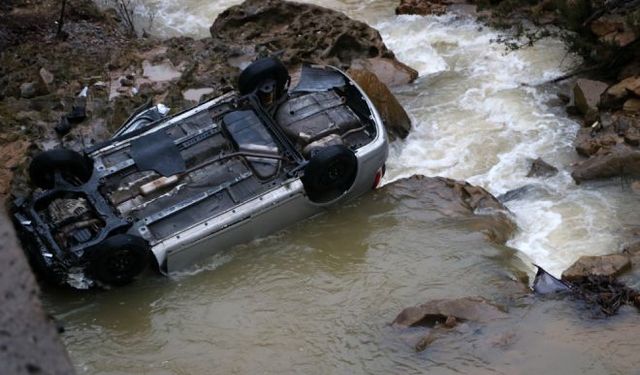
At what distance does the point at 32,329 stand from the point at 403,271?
6120 mm

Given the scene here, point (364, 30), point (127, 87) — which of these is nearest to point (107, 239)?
point (127, 87)

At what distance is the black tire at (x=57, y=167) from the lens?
678cm

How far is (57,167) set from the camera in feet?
22.3

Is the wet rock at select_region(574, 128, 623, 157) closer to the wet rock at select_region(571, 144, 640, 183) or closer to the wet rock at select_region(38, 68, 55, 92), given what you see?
the wet rock at select_region(571, 144, 640, 183)

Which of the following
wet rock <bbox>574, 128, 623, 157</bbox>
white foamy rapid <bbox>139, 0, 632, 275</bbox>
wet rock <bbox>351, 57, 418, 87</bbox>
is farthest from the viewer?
wet rock <bbox>351, 57, 418, 87</bbox>

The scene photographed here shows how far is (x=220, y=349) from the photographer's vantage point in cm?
600

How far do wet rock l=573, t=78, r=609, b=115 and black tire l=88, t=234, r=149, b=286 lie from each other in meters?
6.43

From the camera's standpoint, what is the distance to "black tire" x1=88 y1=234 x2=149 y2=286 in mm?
6105

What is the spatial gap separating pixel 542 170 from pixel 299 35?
14.6ft

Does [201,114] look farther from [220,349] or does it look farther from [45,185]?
[220,349]

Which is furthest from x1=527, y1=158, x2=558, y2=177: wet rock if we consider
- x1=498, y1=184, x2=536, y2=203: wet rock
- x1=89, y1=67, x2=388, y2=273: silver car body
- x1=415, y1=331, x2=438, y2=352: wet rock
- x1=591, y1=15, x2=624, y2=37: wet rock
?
x1=415, y1=331, x2=438, y2=352: wet rock

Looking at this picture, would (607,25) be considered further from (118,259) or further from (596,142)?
(118,259)

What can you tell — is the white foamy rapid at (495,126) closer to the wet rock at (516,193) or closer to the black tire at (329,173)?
the wet rock at (516,193)

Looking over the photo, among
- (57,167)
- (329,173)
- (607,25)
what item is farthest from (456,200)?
(607,25)
